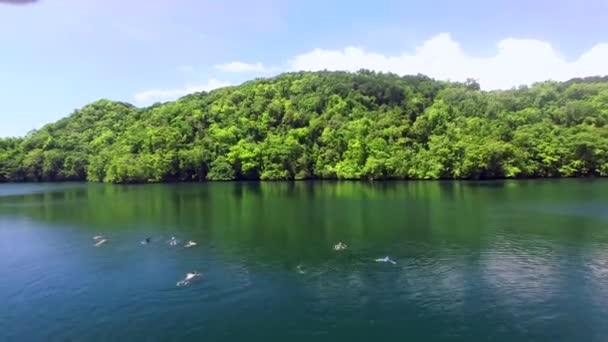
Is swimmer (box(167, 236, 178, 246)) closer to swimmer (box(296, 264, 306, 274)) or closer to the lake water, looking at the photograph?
the lake water

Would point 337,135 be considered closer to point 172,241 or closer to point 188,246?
point 172,241

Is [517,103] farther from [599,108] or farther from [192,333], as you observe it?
[192,333]

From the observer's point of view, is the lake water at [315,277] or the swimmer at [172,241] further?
the swimmer at [172,241]

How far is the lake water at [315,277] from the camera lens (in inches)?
784

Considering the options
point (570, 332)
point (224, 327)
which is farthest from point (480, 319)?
point (224, 327)

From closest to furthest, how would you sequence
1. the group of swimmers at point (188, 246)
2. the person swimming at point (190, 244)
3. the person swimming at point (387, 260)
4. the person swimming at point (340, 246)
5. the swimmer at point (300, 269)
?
the group of swimmers at point (188, 246)
the swimmer at point (300, 269)
the person swimming at point (387, 260)
the person swimming at point (340, 246)
the person swimming at point (190, 244)

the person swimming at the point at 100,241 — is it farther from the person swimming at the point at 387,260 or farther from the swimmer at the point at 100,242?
the person swimming at the point at 387,260

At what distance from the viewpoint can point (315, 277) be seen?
26766 mm

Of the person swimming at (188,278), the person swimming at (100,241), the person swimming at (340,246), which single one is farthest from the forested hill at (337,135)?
the person swimming at (188,278)

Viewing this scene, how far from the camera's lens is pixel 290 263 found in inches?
1176

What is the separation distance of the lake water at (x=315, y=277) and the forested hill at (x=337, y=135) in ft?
188

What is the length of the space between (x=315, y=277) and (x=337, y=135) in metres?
99.4

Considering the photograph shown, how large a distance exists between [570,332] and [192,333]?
50.7ft

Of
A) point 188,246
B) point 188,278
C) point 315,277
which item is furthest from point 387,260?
point 188,246
